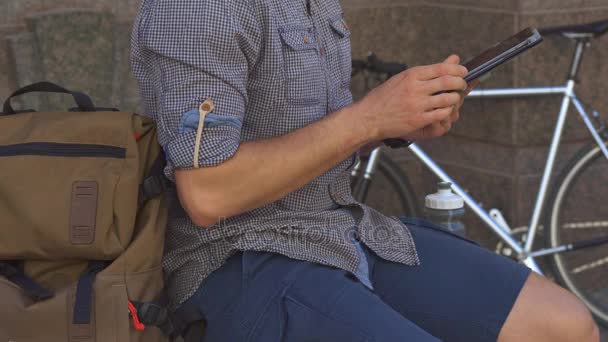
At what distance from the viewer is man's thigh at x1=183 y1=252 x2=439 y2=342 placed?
184 centimetres

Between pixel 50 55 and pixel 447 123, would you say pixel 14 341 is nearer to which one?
pixel 447 123

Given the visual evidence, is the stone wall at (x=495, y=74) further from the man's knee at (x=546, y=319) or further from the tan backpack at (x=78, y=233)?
the tan backpack at (x=78, y=233)

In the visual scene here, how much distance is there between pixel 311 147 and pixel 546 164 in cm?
236

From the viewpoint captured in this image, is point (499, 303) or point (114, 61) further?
point (114, 61)

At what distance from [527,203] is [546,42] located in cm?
70

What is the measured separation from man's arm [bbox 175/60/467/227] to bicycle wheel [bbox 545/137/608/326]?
2.21m

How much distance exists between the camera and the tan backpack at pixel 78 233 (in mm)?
1891

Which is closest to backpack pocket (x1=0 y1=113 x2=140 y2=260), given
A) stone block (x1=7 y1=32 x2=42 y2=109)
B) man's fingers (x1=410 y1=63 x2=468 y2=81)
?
man's fingers (x1=410 y1=63 x2=468 y2=81)

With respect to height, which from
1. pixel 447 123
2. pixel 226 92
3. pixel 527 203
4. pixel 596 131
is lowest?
pixel 527 203

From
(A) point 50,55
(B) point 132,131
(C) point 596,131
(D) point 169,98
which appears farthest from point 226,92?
(C) point 596,131

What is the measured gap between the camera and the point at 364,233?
216 centimetres

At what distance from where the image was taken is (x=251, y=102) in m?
1.99

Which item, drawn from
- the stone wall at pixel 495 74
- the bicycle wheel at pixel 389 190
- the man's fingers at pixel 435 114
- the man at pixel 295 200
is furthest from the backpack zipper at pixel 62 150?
the stone wall at pixel 495 74

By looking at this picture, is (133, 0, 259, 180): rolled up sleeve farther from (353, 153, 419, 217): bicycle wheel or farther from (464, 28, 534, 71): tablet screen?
(353, 153, 419, 217): bicycle wheel
